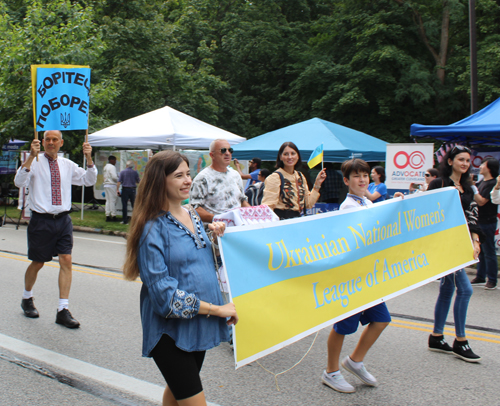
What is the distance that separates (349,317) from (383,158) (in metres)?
11.8

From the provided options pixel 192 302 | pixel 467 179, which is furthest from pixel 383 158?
pixel 192 302

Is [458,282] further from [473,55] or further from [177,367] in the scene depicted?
[473,55]

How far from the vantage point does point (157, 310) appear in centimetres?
245

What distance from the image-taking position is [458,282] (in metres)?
4.66

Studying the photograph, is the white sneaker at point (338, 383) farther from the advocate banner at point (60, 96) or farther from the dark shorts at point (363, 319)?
the advocate banner at point (60, 96)

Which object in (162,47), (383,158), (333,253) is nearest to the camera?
(333,253)

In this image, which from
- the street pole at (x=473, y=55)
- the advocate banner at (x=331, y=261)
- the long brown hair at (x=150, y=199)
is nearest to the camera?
the long brown hair at (x=150, y=199)

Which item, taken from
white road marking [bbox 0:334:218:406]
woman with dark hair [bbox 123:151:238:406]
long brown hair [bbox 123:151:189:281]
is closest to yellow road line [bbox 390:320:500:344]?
white road marking [bbox 0:334:218:406]

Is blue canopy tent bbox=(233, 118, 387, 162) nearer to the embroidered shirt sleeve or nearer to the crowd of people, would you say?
the crowd of people

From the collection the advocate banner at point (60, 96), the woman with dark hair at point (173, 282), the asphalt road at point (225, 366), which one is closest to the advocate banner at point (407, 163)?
the asphalt road at point (225, 366)

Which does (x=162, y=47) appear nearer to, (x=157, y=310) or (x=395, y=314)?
(x=395, y=314)

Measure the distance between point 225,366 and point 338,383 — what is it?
106cm

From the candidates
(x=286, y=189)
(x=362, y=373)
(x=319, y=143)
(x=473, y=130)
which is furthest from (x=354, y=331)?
(x=319, y=143)

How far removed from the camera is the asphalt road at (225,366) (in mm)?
3855
